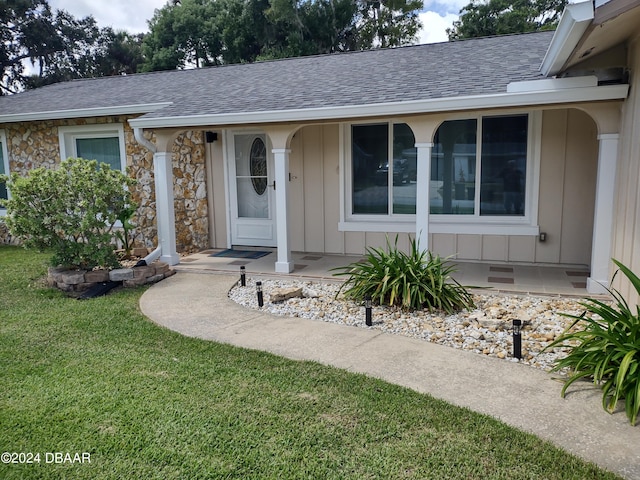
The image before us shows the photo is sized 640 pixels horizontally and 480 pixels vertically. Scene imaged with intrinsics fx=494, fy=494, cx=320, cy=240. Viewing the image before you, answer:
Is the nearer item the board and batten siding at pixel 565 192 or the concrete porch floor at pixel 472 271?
the concrete porch floor at pixel 472 271

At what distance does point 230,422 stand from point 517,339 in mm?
2204

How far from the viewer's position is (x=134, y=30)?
2798 cm

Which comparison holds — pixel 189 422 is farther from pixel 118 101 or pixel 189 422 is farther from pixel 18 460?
pixel 118 101

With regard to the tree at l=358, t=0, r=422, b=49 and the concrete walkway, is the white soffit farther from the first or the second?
the tree at l=358, t=0, r=422, b=49

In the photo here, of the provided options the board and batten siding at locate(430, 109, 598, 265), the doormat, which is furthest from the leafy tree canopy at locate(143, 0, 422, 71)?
the board and batten siding at locate(430, 109, 598, 265)

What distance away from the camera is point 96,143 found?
352 inches

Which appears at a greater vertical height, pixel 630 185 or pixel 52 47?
pixel 52 47

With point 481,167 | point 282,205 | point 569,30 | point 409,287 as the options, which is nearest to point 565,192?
point 481,167

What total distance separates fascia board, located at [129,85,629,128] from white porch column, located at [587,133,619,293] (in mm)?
541

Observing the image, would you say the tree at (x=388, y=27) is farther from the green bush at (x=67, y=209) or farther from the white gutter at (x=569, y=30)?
the white gutter at (x=569, y=30)

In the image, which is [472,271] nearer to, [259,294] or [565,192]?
[565,192]

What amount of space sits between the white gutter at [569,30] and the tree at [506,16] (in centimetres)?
1819

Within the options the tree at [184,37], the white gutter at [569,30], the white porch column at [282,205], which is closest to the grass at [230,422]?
the white porch column at [282,205]

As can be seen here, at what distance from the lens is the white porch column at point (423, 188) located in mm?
5805
